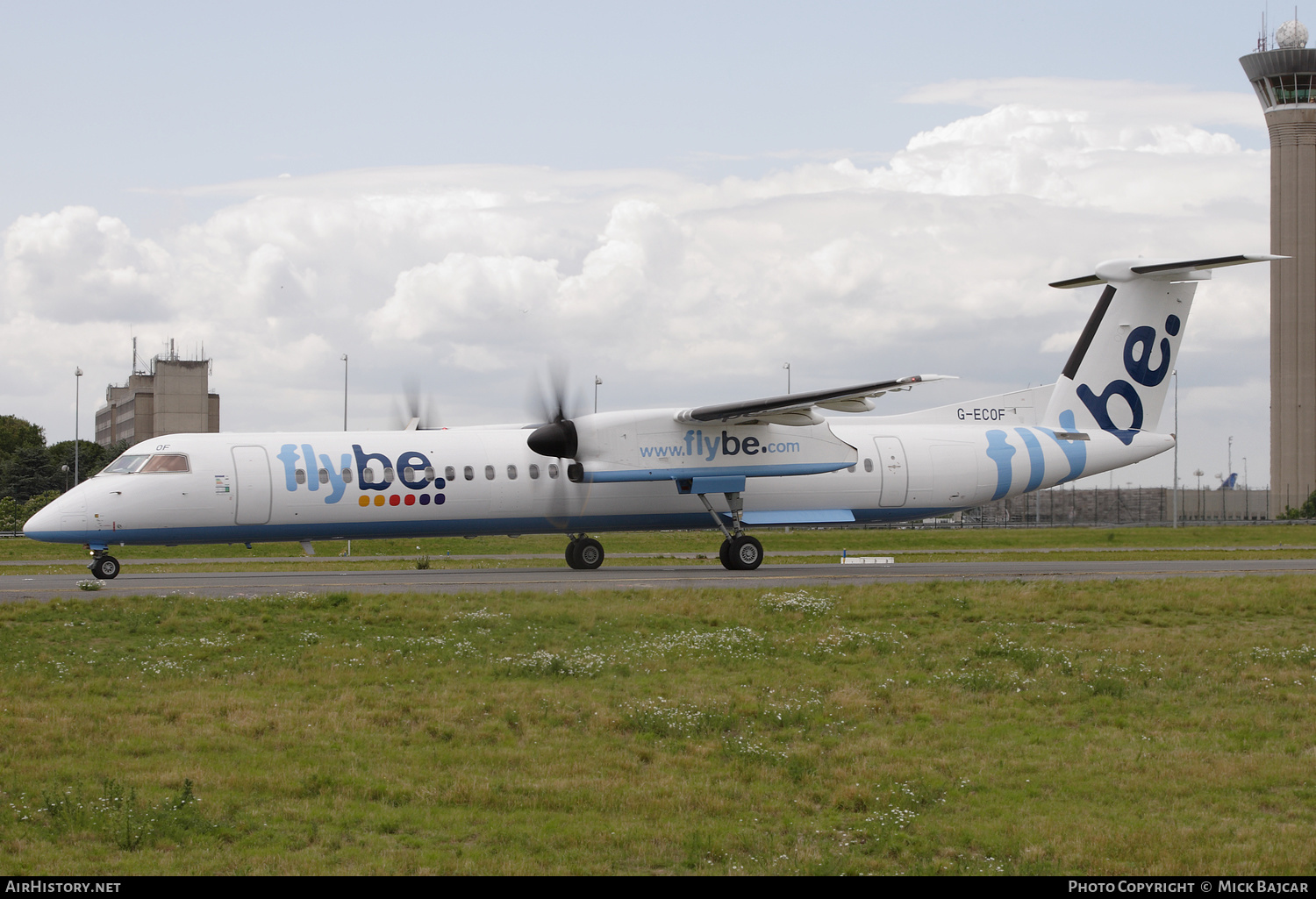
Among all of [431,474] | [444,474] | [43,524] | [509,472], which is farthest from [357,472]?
[43,524]

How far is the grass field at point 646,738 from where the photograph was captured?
777cm

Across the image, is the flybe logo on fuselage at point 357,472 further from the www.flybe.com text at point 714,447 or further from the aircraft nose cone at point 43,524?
the www.flybe.com text at point 714,447

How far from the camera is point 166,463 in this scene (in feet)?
81.8

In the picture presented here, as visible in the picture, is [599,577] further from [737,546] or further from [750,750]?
[750,750]

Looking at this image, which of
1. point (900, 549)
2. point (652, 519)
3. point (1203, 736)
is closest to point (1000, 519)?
point (900, 549)

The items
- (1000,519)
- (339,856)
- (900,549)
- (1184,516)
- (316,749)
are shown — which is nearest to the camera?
(339,856)

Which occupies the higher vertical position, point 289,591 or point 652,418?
point 652,418

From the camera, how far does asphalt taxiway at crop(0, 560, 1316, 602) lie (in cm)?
2211

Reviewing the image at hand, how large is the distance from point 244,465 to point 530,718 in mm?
15658

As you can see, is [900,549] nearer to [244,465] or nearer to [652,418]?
[652,418]

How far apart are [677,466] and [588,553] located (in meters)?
3.34

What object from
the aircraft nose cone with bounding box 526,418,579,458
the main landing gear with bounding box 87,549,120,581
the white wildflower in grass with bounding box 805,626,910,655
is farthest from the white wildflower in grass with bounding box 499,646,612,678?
the main landing gear with bounding box 87,549,120,581

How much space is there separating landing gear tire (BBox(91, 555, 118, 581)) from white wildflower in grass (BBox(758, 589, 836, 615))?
1436 cm

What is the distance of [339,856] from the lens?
755cm
